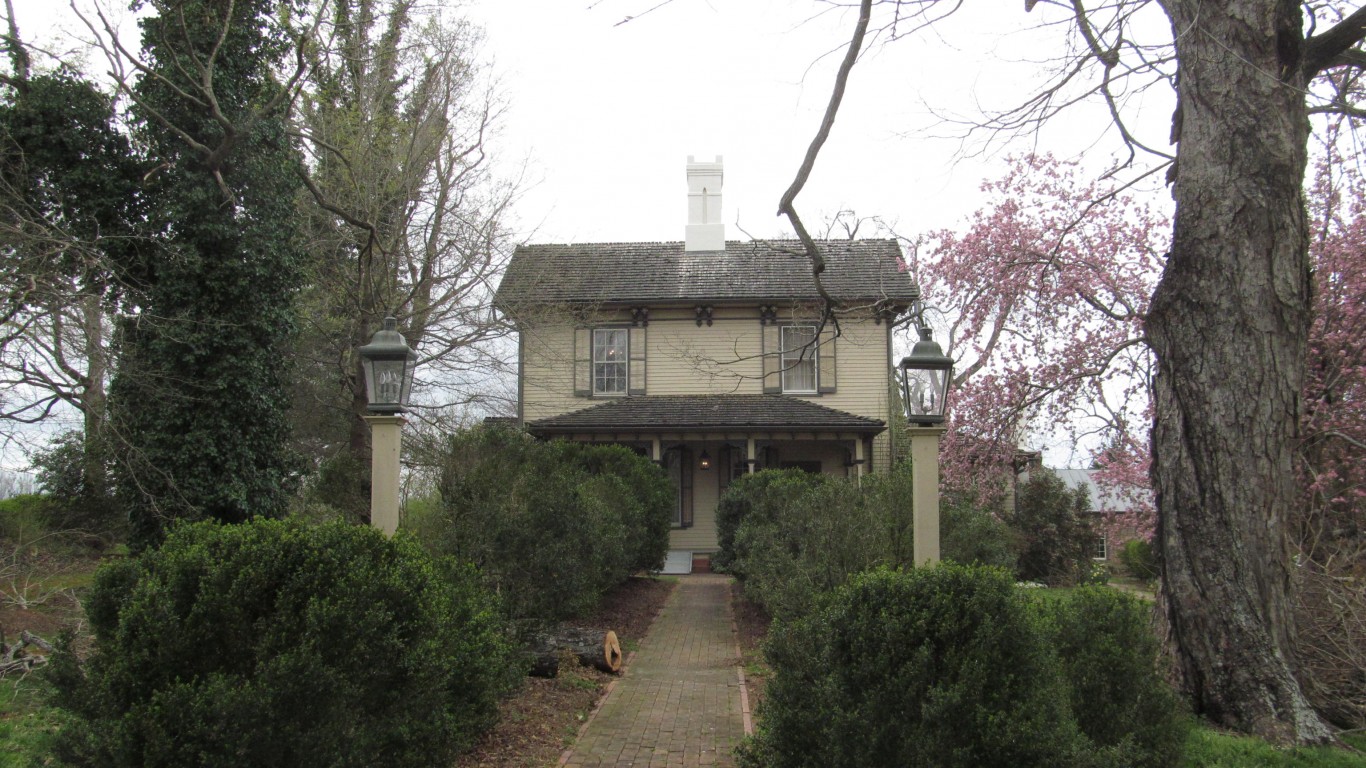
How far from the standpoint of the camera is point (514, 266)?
1978cm

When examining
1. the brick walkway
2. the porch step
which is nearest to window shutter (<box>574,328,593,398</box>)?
the porch step

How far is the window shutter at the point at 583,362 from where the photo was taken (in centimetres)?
2238

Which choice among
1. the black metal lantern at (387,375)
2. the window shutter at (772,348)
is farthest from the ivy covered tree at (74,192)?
the window shutter at (772,348)

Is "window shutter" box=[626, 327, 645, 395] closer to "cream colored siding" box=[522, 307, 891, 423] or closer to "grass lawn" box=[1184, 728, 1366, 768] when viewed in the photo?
"cream colored siding" box=[522, 307, 891, 423]

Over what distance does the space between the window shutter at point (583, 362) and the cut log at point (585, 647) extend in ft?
40.9

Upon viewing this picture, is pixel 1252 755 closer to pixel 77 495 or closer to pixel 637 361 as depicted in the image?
pixel 77 495

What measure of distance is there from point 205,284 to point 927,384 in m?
10.6

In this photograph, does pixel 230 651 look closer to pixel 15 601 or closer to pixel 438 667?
pixel 438 667

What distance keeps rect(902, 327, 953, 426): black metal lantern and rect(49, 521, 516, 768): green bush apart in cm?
309

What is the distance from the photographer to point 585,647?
9.78 meters

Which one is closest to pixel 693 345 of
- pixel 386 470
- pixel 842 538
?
pixel 842 538

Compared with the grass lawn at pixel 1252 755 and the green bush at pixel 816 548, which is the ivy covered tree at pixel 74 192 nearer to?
the green bush at pixel 816 548

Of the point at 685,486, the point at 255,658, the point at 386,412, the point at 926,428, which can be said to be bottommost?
the point at 255,658

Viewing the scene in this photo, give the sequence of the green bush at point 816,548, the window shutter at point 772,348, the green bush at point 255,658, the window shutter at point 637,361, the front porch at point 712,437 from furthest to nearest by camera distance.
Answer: the window shutter at point 637,361
the window shutter at point 772,348
the front porch at point 712,437
the green bush at point 816,548
the green bush at point 255,658
